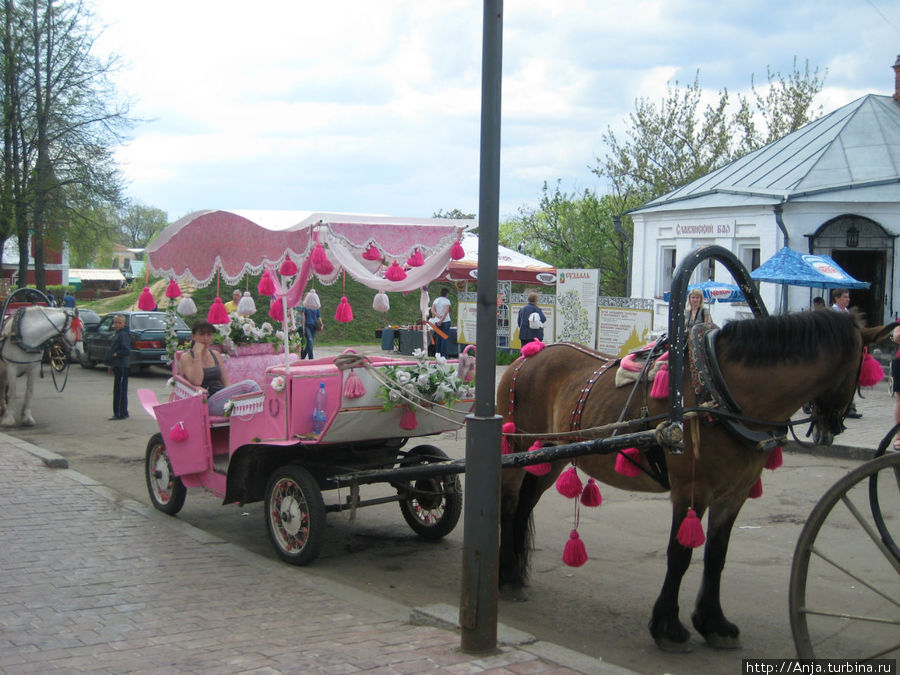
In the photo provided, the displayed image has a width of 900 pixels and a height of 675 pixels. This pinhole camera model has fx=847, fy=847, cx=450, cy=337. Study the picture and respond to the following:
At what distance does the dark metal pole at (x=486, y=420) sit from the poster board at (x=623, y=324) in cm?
1420

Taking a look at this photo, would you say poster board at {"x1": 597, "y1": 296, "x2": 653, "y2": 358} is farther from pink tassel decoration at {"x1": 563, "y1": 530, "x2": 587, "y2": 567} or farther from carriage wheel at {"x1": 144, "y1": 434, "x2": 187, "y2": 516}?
pink tassel decoration at {"x1": 563, "y1": 530, "x2": 587, "y2": 567}

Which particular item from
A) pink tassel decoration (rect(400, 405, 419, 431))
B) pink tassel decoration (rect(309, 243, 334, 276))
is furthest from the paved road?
pink tassel decoration (rect(309, 243, 334, 276))

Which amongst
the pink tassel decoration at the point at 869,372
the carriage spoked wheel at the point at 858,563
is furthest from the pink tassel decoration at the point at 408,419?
the pink tassel decoration at the point at 869,372

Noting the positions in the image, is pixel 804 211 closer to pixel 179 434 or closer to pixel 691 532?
pixel 179 434

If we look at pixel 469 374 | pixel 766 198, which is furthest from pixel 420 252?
pixel 766 198

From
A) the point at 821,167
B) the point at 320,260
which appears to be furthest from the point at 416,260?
the point at 821,167

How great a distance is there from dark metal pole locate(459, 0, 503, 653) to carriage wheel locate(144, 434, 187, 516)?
13.8 ft

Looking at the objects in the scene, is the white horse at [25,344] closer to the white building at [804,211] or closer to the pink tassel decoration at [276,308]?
the pink tassel decoration at [276,308]

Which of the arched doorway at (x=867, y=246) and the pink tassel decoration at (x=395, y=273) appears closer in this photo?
the pink tassel decoration at (x=395, y=273)

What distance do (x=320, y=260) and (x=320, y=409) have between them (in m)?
1.16

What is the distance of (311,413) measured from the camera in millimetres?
6637

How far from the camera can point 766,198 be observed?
64.3ft

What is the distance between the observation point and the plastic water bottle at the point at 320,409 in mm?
6582

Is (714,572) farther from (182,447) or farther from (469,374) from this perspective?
(182,447)
